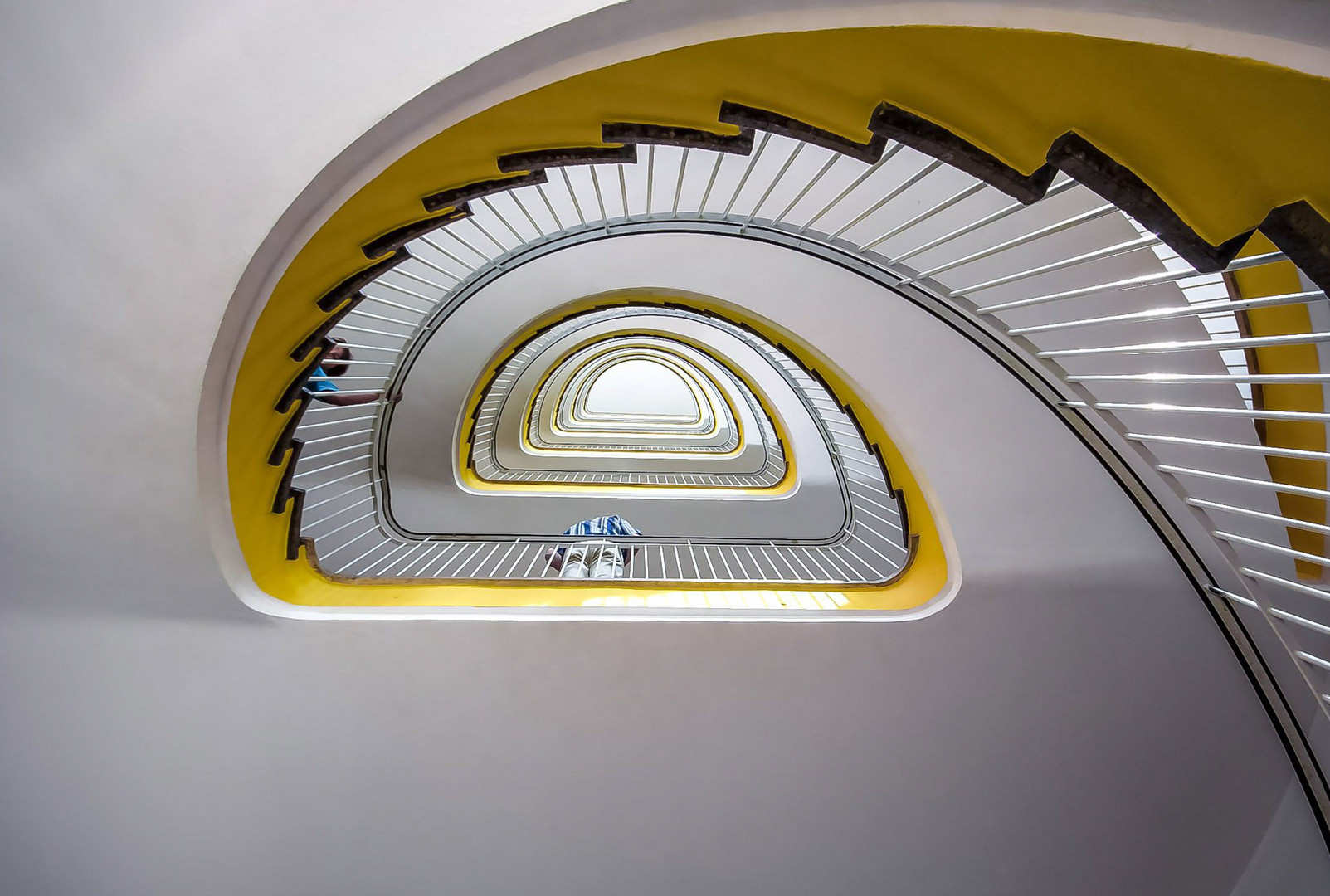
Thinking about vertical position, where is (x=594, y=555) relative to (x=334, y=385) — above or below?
below

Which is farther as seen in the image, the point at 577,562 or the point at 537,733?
the point at 577,562

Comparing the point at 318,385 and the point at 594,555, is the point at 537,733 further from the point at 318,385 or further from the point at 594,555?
the point at 318,385

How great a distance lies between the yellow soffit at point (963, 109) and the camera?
112 cm

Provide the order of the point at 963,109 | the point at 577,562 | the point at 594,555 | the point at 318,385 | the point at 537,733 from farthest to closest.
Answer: the point at 594,555, the point at 577,562, the point at 318,385, the point at 537,733, the point at 963,109

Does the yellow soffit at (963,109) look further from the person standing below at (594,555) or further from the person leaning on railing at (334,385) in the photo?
the person standing below at (594,555)

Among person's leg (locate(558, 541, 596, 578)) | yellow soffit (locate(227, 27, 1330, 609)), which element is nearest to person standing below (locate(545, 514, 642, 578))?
person's leg (locate(558, 541, 596, 578))

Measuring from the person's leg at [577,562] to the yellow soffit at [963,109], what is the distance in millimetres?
2370

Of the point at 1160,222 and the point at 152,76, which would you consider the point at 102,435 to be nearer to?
the point at 152,76

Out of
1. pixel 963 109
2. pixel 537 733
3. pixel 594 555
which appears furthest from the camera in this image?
pixel 594 555

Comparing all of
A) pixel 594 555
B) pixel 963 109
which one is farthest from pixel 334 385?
pixel 963 109

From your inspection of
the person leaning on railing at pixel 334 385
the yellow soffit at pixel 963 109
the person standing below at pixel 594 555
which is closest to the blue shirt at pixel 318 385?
the person leaning on railing at pixel 334 385

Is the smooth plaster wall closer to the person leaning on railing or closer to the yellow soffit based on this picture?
the yellow soffit

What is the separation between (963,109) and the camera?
1.39 meters

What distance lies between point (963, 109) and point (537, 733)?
3153 millimetres
